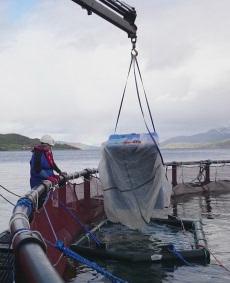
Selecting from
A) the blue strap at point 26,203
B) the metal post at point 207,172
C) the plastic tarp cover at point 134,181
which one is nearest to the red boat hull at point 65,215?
the blue strap at point 26,203

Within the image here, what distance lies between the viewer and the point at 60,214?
9.74 m

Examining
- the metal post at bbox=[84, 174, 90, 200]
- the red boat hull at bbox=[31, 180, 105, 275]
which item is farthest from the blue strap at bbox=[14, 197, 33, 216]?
the metal post at bbox=[84, 174, 90, 200]

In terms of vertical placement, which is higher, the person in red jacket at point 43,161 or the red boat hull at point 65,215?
the person in red jacket at point 43,161

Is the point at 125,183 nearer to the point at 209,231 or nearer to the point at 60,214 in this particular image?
the point at 60,214

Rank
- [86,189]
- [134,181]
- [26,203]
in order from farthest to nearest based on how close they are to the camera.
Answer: [86,189] < [134,181] < [26,203]

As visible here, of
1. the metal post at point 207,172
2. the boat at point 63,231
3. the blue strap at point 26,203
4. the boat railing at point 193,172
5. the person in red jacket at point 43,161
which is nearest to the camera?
the boat at point 63,231

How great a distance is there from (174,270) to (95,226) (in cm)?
379

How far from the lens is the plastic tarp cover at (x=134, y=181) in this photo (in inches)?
418

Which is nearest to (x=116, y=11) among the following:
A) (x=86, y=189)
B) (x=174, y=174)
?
(x=86, y=189)

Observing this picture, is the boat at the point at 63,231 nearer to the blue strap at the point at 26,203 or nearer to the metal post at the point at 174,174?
the blue strap at the point at 26,203

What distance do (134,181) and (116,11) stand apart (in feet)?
19.4

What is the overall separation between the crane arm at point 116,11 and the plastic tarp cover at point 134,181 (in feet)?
13.1

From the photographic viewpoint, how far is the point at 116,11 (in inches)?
567

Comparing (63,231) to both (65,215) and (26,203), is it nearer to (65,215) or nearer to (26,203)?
(65,215)
